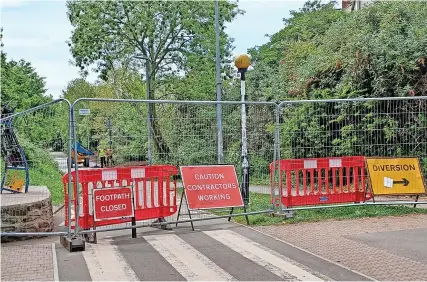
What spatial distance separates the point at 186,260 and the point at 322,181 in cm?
454

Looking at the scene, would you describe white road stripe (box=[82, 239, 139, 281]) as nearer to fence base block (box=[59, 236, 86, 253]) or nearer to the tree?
fence base block (box=[59, 236, 86, 253])

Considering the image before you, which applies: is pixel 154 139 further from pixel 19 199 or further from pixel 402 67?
pixel 402 67

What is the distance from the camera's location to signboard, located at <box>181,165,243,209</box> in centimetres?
955

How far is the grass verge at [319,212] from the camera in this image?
10183 mm

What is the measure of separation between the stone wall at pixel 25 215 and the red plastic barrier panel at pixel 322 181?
443 centimetres

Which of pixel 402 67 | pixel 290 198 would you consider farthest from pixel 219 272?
pixel 402 67

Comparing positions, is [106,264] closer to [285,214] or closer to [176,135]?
[176,135]

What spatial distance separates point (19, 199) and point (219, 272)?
448 cm

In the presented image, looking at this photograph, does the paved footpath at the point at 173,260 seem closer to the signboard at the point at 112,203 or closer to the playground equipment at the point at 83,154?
the signboard at the point at 112,203

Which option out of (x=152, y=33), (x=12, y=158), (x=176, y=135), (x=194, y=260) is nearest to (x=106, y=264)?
(x=194, y=260)

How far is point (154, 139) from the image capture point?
9234 mm

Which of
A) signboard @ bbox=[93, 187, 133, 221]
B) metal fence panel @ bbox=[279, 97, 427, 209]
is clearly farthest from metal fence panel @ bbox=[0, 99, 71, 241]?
metal fence panel @ bbox=[279, 97, 427, 209]

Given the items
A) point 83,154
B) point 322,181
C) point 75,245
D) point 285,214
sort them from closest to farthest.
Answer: point 75,245, point 83,154, point 285,214, point 322,181

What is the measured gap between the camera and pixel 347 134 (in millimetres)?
11664
